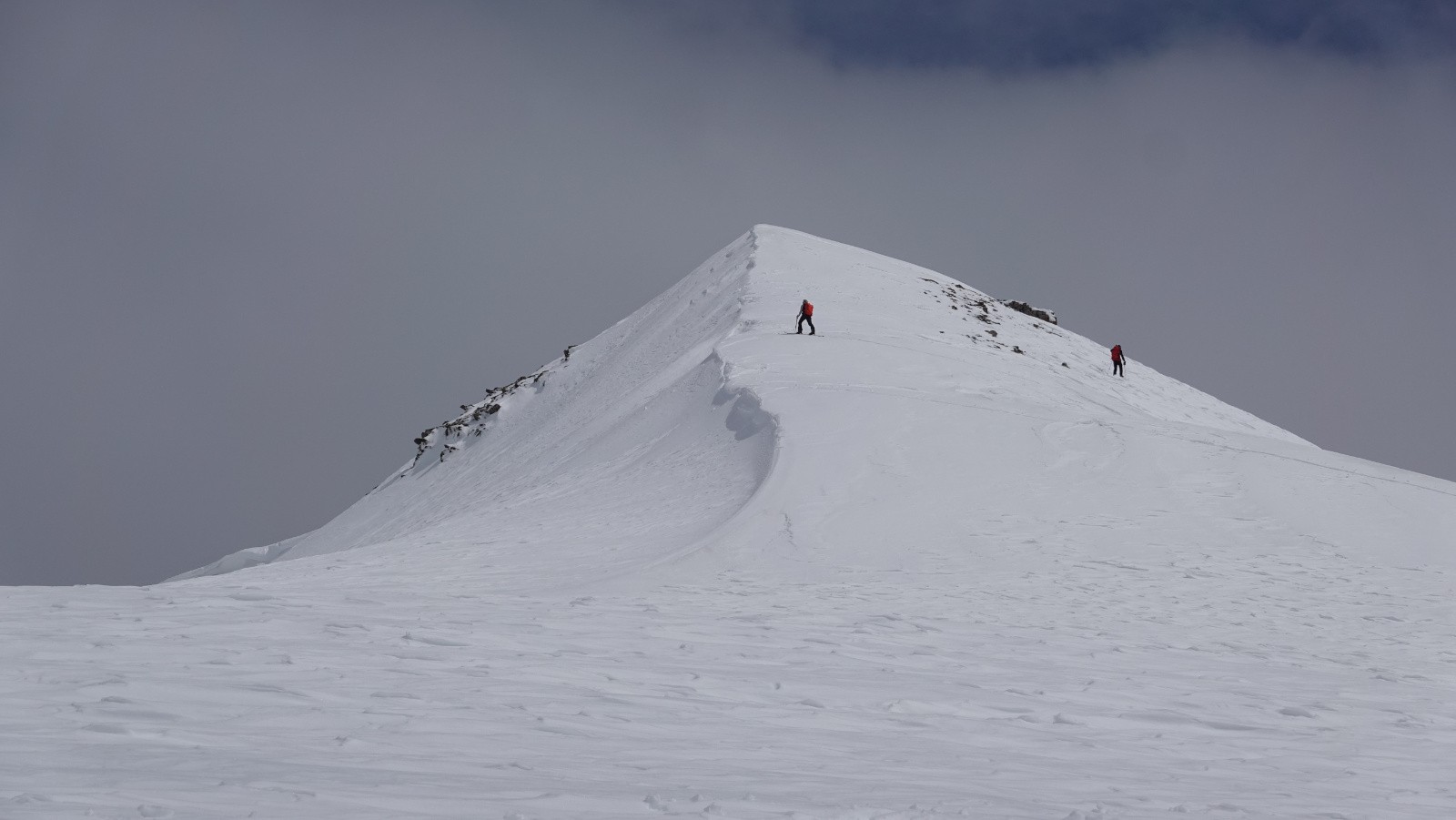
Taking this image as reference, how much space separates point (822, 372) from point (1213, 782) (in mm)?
17022

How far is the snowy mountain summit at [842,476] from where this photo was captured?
14.7 metres

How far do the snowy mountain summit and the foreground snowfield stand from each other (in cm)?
10

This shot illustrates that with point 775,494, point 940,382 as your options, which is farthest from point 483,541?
point 940,382

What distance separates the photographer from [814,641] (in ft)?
31.9

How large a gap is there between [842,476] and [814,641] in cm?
757

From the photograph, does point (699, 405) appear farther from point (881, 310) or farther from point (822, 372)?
point (881, 310)

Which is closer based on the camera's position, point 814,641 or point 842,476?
point 814,641

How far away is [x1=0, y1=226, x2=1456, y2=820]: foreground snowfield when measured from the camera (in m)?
5.62

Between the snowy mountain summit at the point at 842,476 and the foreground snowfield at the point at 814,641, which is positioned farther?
the snowy mountain summit at the point at 842,476

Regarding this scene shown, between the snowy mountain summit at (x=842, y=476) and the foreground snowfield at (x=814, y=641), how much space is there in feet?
0.34

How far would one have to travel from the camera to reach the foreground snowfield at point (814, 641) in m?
5.62

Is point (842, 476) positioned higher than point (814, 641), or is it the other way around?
point (842, 476)

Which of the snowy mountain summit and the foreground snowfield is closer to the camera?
the foreground snowfield

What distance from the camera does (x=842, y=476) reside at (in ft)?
56.3
